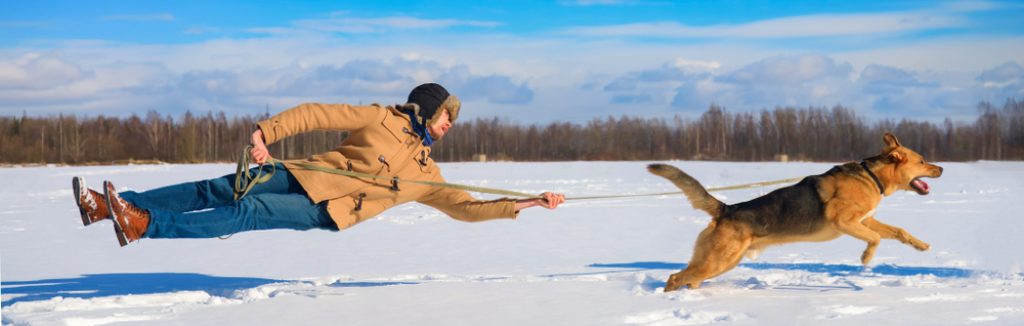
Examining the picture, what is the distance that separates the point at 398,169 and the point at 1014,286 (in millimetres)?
4621

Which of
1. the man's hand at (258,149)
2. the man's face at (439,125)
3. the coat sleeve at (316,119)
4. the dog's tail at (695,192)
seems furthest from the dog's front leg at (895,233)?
the man's hand at (258,149)

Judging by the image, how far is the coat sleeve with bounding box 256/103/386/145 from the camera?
606cm

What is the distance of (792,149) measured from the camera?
165 ft

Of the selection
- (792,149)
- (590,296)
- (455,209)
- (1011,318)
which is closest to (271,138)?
(455,209)

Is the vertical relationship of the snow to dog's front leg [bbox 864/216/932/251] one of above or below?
below

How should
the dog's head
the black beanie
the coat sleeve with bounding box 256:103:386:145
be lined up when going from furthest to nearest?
1. the dog's head
2. the black beanie
3. the coat sleeve with bounding box 256:103:386:145

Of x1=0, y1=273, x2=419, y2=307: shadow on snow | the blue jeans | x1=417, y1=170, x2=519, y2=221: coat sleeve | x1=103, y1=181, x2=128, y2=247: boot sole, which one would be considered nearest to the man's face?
x1=417, y1=170, x2=519, y2=221: coat sleeve

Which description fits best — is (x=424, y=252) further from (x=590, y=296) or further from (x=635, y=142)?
(x=635, y=142)

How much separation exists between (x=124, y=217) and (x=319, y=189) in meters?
1.30

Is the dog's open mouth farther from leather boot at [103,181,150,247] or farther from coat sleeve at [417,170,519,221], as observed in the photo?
leather boot at [103,181,150,247]

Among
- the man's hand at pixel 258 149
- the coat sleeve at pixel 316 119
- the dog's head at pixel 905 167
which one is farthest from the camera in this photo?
the dog's head at pixel 905 167

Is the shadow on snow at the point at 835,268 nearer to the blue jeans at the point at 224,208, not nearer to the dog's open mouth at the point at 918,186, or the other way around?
the dog's open mouth at the point at 918,186

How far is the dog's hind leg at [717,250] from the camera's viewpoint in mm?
6812

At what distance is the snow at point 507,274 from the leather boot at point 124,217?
0.62m
